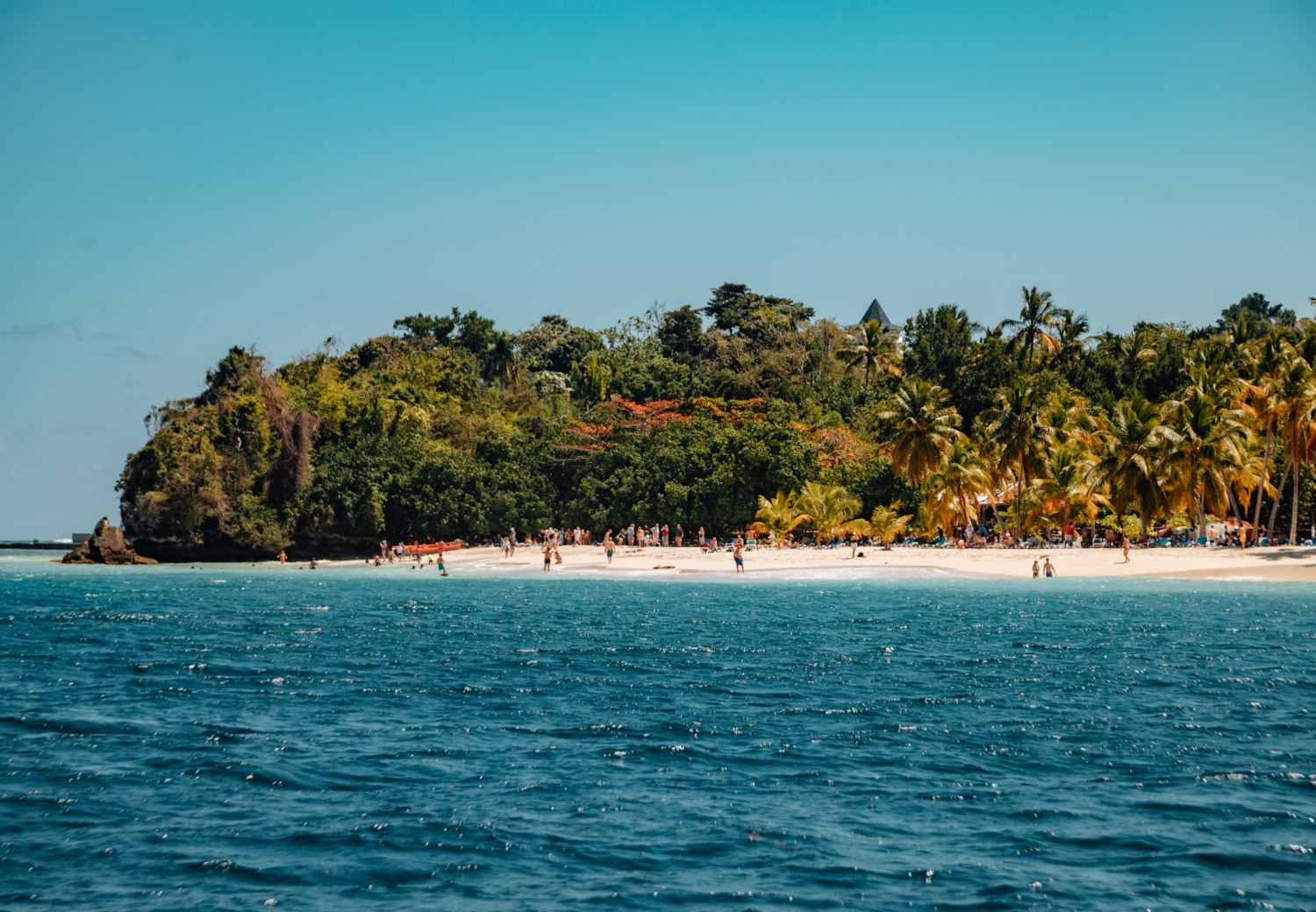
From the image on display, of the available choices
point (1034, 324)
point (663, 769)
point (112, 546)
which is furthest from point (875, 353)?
point (663, 769)

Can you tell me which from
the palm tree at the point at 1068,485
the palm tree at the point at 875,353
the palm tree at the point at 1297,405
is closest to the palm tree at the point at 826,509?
the palm tree at the point at 1068,485

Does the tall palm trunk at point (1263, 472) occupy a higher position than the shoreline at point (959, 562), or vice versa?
the tall palm trunk at point (1263, 472)

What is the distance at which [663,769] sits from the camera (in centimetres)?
1422

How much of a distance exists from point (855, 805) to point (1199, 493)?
44096 mm

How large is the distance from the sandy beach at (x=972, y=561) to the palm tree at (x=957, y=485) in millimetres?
2371

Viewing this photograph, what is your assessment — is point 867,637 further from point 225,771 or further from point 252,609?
point 252,609

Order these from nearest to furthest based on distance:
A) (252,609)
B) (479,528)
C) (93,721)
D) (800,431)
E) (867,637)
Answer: (93,721)
(867,637)
(252,609)
(800,431)
(479,528)

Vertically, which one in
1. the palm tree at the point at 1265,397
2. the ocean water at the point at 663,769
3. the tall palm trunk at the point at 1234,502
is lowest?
the ocean water at the point at 663,769

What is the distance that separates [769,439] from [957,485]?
34.4ft

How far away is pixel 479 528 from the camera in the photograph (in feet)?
226

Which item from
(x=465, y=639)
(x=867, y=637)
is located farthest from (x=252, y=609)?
(x=867, y=637)

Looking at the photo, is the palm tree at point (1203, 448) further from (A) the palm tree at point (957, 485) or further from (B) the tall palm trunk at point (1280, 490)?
(A) the palm tree at point (957, 485)

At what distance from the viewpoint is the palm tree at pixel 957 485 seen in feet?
181

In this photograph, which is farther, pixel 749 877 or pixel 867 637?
pixel 867 637
